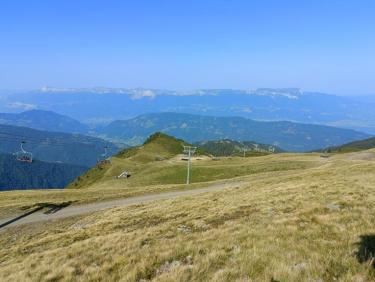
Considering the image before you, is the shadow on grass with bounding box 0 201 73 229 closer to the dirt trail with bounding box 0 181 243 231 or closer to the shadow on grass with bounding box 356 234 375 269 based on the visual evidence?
the dirt trail with bounding box 0 181 243 231

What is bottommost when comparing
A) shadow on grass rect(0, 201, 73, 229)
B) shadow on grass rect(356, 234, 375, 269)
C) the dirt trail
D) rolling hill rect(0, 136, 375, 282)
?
shadow on grass rect(0, 201, 73, 229)

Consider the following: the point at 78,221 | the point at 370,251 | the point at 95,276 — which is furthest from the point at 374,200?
the point at 78,221

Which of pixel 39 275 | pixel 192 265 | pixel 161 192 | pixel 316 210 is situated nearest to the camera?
pixel 192 265

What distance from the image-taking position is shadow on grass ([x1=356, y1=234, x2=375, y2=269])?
39.4 ft

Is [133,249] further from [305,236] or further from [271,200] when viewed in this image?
[271,200]

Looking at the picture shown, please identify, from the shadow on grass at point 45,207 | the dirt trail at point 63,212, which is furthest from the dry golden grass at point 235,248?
the shadow on grass at point 45,207

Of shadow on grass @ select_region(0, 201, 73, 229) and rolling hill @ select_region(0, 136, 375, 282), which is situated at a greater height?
rolling hill @ select_region(0, 136, 375, 282)

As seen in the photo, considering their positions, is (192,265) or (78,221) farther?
(78,221)

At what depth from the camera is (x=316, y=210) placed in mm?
20938

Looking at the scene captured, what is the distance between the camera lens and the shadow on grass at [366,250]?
1202 centimetres

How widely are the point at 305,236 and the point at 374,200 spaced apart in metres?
9.54

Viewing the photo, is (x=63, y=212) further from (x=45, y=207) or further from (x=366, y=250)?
(x=366, y=250)

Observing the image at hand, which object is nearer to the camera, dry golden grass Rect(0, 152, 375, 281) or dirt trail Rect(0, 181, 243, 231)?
dry golden grass Rect(0, 152, 375, 281)

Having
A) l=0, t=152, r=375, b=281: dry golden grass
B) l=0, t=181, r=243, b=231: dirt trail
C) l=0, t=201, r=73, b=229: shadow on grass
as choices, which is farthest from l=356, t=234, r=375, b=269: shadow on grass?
l=0, t=201, r=73, b=229: shadow on grass
